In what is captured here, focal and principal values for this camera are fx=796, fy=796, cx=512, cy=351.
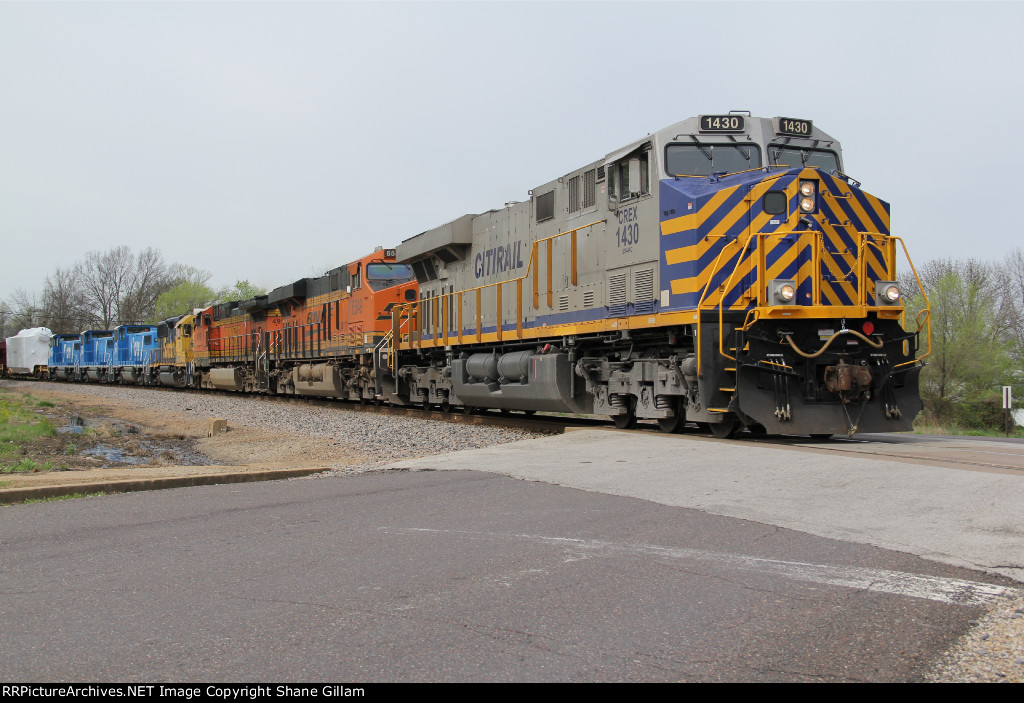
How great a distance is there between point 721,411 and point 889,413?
6.96 ft

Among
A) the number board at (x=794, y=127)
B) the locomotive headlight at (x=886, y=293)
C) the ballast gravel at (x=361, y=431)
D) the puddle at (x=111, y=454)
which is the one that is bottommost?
the puddle at (x=111, y=454)

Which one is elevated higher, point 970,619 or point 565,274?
point 565,274

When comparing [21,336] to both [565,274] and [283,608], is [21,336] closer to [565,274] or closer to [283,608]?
[565,274]

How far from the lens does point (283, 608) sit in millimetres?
3680

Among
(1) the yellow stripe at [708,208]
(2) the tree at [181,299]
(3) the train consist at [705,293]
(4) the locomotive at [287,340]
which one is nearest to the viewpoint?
(3) the train consist at [705,293]

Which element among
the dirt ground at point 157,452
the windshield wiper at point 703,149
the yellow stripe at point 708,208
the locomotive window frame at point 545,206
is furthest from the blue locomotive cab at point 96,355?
the yellow stripe at point 708,208

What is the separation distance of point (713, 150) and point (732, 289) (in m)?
2.06

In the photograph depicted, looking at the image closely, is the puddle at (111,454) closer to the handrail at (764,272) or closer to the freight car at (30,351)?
the handrail at (764,272)

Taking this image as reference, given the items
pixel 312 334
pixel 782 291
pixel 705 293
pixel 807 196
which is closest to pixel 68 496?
pixel 705 293

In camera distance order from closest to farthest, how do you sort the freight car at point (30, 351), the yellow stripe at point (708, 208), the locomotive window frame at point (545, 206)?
the yellow stripe at point (708, 208), the locomotive window frame at point (545, 206), the freight car at point (30, 351)

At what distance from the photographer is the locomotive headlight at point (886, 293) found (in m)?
9.91

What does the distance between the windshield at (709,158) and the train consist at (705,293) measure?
0.02 metres
